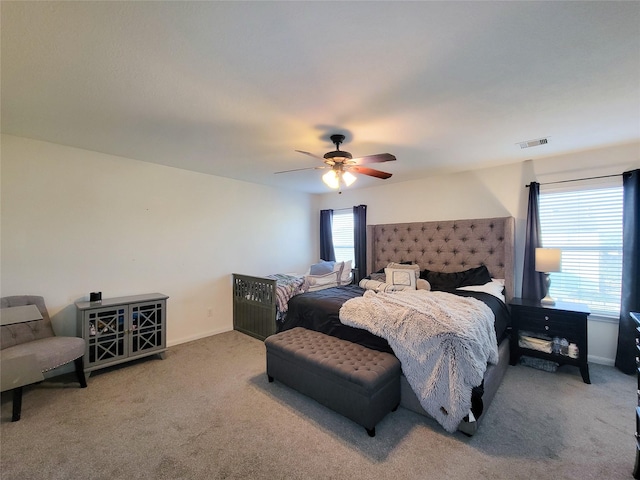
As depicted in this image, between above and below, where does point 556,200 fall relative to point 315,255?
above

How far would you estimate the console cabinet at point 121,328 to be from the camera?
2768 millimetres

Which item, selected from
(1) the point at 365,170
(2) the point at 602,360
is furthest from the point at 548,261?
(1) the point at 365,170

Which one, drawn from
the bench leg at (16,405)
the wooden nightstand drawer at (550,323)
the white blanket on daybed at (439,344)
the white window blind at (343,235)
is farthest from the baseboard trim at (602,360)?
the bench leg at (16,405)

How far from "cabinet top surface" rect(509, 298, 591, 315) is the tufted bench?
193 centimetres

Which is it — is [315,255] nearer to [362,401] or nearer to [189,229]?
[189,229]

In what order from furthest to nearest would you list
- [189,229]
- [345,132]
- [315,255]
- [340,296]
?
[315,255] → [189,229] → [340,296] → [345,132]

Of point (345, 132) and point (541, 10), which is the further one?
point (345, 132)

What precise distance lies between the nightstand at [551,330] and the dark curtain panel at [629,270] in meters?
0.37

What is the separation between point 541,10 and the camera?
48.3 inches

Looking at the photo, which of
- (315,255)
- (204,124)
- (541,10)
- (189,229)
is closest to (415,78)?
(541,10)

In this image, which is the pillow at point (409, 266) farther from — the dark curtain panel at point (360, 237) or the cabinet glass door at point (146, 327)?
the cabinet glass door at point (146, 327)

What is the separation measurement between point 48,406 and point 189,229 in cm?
228

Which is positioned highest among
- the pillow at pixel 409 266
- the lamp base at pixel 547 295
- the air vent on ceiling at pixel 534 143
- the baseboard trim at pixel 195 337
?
the air vent on ceiling at pixel 534 143

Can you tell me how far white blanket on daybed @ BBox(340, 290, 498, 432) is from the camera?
193cm
